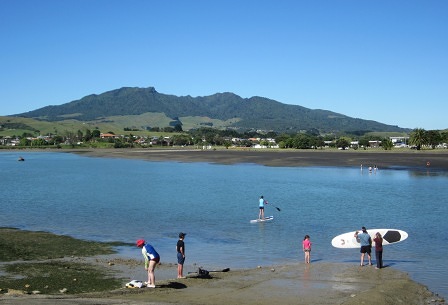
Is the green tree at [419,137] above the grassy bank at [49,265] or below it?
above

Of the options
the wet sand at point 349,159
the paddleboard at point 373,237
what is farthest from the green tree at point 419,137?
the paddleboard at point 373,237

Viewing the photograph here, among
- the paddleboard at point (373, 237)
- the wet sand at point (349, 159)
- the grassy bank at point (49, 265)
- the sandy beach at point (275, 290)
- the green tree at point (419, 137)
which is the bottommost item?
the grassy bank at point (49, 265)

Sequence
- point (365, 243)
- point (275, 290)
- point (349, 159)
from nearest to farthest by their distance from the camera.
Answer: point (275, 290)
point (365, 243)
point (349, 159)

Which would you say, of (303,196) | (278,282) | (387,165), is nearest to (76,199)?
(303,196)

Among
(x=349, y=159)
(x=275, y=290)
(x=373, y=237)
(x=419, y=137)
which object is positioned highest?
(x=419, y=137)

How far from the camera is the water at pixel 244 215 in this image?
26994mm

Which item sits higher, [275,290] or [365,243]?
[365,243]

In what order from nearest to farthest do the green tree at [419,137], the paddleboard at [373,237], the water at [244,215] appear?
the paddleboard at [373,237] → the water at [244,215] → the green tree at [419,137]

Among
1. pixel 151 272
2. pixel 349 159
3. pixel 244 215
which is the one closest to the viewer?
pixel 151 272

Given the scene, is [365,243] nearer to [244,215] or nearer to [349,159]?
[244,215]

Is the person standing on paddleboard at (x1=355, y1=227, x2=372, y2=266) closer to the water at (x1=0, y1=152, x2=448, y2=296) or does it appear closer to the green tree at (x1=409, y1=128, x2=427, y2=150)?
the water at (x1=0, y1=152, x2=448, y2=296)

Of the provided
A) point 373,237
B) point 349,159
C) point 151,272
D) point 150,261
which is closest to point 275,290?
point 151,272

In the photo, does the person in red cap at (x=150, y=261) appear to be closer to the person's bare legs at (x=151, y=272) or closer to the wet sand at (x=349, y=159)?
the person's bare legs at (x=151, y=272)

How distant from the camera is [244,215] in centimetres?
4203
